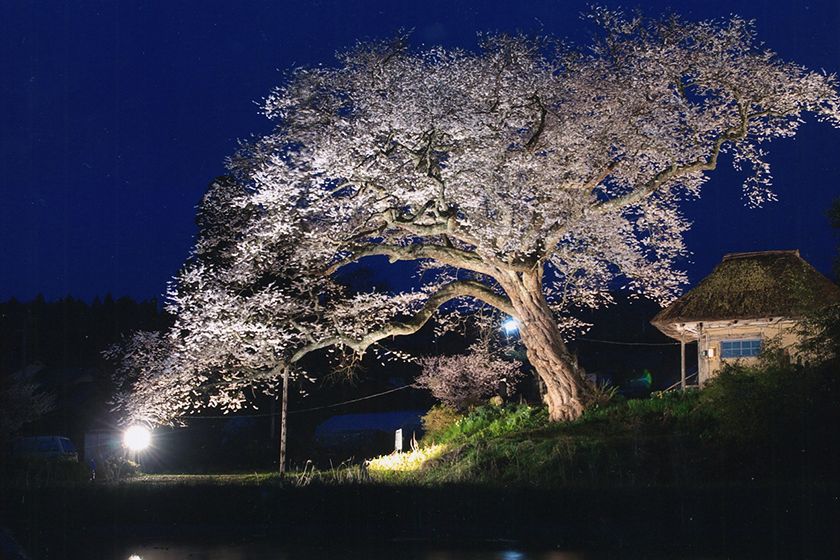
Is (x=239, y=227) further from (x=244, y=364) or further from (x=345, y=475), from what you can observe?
(x=345, y=475)

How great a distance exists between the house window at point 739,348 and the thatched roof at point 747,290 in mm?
1735

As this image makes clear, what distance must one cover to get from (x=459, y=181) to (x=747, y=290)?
1228cm

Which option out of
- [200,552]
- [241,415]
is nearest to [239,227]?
[200,552]

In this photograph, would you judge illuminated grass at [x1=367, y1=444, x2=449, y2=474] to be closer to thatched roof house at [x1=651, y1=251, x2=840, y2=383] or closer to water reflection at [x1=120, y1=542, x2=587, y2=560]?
thatched roof house at [x1=651, y1=251, x2=840, y2=383]

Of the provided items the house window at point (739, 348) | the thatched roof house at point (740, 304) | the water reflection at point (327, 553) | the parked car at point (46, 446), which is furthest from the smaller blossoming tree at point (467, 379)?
the water reflection at point (327, 553)

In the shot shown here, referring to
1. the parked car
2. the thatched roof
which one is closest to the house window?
the thatched roof

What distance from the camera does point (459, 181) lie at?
2123cm

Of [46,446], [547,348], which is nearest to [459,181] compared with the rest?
[547,348]

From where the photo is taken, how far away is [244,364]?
70.0 ft

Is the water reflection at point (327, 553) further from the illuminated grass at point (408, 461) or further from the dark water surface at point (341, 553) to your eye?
the illuminated grass at point (408, 461)

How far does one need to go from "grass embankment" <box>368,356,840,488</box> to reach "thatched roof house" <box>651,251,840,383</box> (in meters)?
6.25

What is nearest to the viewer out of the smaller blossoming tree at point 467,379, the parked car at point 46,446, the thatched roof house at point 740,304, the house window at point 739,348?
the thatched roof house at point 740,304

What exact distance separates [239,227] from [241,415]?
27213 millimetres

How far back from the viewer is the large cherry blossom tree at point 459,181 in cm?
2112
